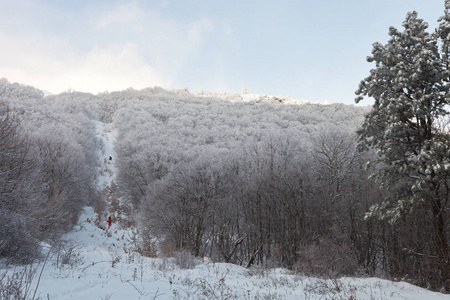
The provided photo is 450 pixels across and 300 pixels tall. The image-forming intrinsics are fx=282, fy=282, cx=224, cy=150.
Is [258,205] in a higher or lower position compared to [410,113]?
lower

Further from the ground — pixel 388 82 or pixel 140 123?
pixel 140 123

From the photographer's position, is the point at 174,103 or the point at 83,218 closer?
the point at 83,218

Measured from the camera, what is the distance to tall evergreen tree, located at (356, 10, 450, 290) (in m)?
11.5

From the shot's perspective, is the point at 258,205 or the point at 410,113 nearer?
the point at 410,113

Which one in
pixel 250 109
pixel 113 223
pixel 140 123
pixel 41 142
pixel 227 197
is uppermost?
pixel 250 109

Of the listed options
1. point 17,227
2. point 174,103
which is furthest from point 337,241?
point 174,103

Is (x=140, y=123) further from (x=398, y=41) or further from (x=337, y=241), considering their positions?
(x=398, y=41)

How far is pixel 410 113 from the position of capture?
11977 mm

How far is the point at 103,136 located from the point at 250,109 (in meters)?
49.0

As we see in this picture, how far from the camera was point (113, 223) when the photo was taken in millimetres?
35812

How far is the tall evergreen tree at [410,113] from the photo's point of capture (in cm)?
1150

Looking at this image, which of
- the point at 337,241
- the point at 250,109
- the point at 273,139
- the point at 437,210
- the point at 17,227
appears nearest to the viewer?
the point at 17,227

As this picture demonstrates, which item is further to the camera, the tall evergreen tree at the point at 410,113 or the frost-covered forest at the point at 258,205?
the frost-covered forest at the point at 258,205

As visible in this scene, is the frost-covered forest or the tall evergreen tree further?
the frost-covered forest
